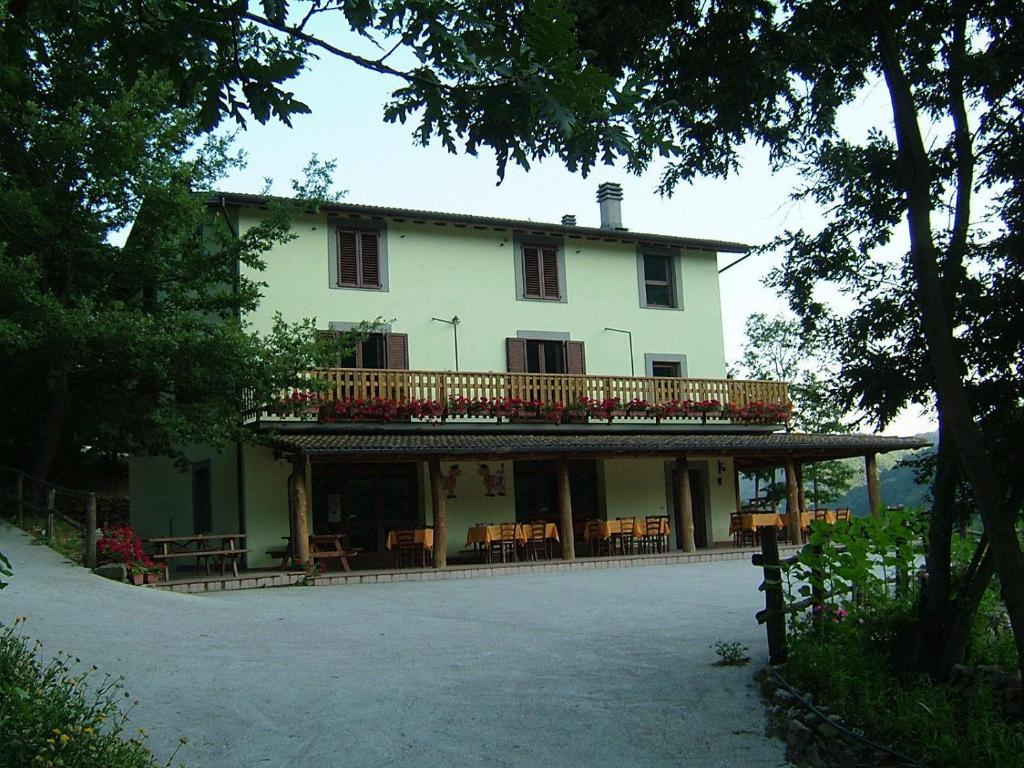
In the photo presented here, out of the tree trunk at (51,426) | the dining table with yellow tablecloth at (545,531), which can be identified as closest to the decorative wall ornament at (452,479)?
the dining table with yellow tablecloth at (545,531)

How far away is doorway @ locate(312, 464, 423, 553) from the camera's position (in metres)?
20.9

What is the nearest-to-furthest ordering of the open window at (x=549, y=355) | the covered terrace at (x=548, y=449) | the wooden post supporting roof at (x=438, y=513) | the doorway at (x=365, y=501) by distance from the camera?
the covered terrace at (x=548, y=449)
the wooden post supporting roof at (x=438, y=513)
the doorway at (x=365, y=501)
the open window at (x=549, y=355)

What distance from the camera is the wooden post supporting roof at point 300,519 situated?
17719 mm

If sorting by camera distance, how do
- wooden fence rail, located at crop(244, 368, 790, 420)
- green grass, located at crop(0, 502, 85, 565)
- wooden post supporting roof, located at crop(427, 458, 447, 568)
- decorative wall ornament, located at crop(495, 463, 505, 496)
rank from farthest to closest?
1. decorative wall ornament, located at crop(495, 463, 505, 496)
2. wooden fence rail, located at crop(244, 368, 790, 420)
3. wooden post supporting roof, located at crop(427, 458, 447, 568)
4. green grass, located at crop(0, 502, 85, 565)

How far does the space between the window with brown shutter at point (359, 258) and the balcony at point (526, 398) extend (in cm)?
246

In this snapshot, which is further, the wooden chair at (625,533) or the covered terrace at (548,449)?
the wooden chair at (625,533)

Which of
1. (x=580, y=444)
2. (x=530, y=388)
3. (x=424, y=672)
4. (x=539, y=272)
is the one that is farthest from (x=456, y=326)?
(x=424, y=672)

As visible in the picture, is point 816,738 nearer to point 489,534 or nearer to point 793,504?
point 489,534

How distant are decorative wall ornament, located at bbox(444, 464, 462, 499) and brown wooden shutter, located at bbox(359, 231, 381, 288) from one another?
4198 mm

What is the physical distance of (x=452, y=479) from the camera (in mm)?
21453

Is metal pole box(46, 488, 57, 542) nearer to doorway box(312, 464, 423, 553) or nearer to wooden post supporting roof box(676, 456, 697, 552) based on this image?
doorway box(312, 464, 423, 553)

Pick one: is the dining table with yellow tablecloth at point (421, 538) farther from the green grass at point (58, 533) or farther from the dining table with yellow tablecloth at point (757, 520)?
the dining table with yellow tablecloth at point (757, 520)

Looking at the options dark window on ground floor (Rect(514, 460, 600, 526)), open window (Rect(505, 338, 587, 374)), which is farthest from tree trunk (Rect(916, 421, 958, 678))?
open window (Rect(505, 338, 587, 374))

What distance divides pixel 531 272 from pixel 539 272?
0.19 metres
